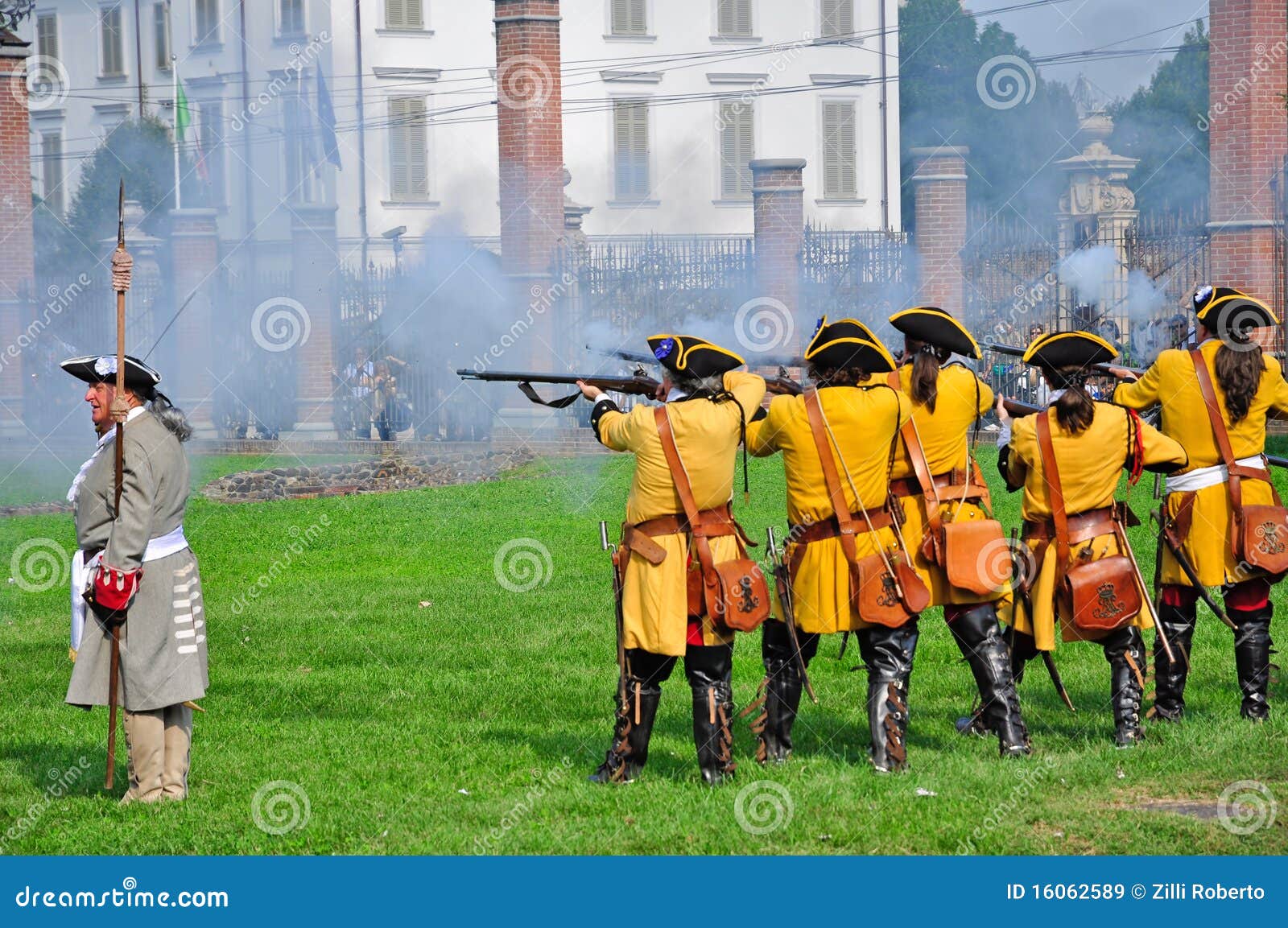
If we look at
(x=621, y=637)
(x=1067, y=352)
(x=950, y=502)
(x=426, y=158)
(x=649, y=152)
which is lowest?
(x=621, y=637)

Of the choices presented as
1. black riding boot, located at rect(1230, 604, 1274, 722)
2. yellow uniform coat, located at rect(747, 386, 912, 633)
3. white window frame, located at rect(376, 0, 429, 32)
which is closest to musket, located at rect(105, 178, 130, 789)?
yellow uniform coat, located at rect(747, 386, 912, 633)

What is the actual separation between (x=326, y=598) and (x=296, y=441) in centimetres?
1328

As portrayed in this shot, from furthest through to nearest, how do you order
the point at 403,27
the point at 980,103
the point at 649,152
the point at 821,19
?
the point at 821,19
the point at 980,103
the point at 649,152
the point at 403,27

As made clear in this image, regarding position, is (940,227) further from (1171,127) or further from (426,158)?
(1171,127)

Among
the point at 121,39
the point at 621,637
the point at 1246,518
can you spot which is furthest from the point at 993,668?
the point at 121,39

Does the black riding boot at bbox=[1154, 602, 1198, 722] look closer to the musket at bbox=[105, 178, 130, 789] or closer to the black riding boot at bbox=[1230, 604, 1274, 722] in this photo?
the black riding boot at bbox=[1230, 604, 1274, 722]

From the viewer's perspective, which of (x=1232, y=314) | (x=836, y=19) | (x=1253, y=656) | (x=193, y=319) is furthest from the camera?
(x=836, y=19)

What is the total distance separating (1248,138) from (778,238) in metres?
6.87

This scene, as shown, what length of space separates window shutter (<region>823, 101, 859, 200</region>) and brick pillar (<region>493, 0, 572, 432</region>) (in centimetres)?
2149

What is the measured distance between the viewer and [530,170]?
24000 millimetres

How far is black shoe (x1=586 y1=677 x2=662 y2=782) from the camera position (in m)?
6.89

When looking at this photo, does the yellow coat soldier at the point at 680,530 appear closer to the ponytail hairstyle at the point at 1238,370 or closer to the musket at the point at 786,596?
the musket at the point at 786,596

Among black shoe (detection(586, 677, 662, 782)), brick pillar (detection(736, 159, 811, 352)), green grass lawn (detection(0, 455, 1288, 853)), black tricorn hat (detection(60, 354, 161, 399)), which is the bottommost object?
green grass lawn (detection(0, 455, 1288, 853))

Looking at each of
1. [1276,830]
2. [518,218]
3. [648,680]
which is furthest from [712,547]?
[518,218]
